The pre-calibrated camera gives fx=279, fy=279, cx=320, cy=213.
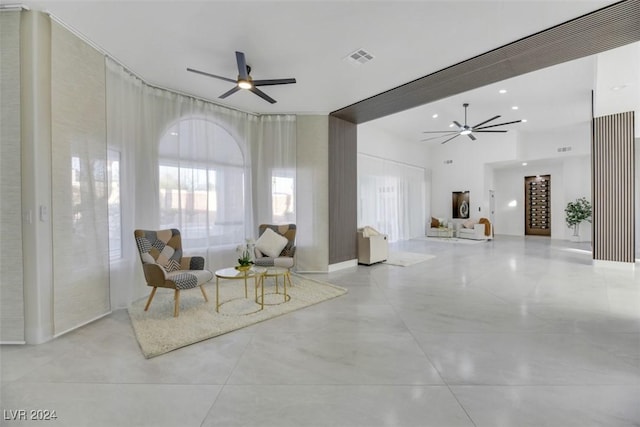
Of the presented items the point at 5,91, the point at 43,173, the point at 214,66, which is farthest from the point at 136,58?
the point at 43,173

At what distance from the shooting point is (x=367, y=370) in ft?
7.04

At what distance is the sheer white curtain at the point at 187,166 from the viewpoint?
3713 millimetres

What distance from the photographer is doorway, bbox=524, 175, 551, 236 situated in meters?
11.0

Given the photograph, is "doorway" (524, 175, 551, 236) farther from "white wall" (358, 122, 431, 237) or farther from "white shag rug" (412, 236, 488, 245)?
"white wall" (358, 122, 431, 237)

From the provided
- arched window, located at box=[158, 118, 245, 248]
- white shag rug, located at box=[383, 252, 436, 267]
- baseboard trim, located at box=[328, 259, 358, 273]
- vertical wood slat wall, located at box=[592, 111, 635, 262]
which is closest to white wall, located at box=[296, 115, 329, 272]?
baseboard trim, located at box=[328, 259, 358, 273]

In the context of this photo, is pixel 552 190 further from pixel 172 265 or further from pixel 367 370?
pixel 172 265

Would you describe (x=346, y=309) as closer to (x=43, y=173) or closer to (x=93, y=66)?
(x=43, y=173)

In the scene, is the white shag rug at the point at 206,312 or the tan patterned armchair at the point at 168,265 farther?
the tan patterned armchair at the point at 168,265

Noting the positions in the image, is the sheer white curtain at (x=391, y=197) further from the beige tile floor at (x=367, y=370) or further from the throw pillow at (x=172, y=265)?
the throw pillow at (x=172, y=265)

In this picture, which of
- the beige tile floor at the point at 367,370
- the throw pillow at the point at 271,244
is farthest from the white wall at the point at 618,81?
the throw pillow at the point at 271,244

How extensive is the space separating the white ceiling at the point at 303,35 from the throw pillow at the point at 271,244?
7.75ft

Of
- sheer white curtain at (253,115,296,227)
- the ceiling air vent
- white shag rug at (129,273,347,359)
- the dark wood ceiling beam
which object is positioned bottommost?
white shag rug at (129,273,347,359)

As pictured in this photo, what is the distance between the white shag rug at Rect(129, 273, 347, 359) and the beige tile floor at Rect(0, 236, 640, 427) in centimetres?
14

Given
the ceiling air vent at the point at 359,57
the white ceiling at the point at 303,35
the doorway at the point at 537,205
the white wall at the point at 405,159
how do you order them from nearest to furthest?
the white ceiling at the point at 303,35, the ceiling air vent at the point at 359,57, the white wall at the point at 405,159, the doorway at the point at 537,205
